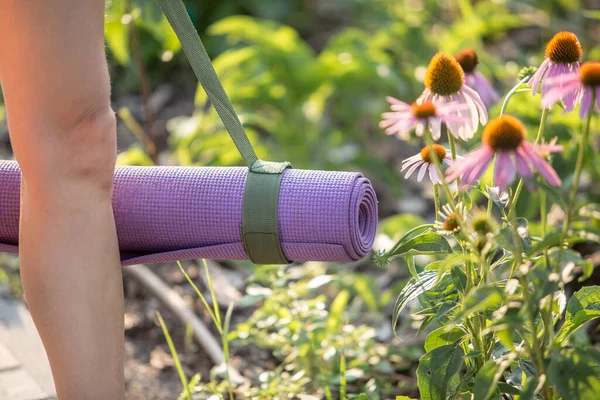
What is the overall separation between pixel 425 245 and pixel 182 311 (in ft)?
3.75

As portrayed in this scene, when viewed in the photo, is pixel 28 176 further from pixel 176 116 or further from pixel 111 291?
pixel 176 116

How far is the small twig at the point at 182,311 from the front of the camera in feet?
7.04

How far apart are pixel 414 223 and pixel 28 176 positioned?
1439 mm

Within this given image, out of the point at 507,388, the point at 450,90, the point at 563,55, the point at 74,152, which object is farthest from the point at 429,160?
the point at 74,152

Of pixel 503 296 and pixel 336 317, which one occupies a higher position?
pixel 503 296

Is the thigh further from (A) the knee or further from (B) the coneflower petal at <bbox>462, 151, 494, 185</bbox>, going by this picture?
(B) the coneflower petal at <bbox>462, 151, 494, 185</bbox>

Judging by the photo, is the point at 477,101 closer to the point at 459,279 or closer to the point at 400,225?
the point at 459,279

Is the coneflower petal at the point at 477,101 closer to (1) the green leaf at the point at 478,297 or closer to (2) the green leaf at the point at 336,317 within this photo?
(1) the green leaf at the point at 478,297

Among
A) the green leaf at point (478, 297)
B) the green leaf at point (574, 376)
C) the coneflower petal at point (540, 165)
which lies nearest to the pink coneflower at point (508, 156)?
the coneflower petal at point (540, 165)

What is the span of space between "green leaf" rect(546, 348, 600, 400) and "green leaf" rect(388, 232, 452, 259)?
0.83ft

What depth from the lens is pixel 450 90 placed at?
4.38 ft

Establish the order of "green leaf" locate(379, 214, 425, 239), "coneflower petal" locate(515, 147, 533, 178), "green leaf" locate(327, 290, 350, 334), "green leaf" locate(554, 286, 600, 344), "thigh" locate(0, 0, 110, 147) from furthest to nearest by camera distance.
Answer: "green leaf" locate(379, 214, 425, 239)
"green leaf" locate(327, 290, 350, 334)
"green leaf" locate(554, 286, 600, 344)
"thigh" locate(0, 0, 110, 147)
"coneflower petal" locate(515, 147, 533, 178)

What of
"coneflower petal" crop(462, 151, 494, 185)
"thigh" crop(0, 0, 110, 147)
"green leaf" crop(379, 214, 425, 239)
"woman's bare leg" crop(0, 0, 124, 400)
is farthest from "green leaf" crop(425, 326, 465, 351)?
"green leaf" crop(379, 214, 425, 239)

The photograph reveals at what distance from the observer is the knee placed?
1296 mm
